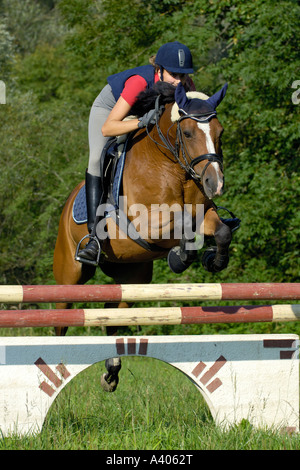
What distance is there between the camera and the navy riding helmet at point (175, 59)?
387 cm

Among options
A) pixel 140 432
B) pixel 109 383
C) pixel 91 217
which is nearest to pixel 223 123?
pixel 91 217

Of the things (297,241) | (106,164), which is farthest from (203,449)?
(297,241)

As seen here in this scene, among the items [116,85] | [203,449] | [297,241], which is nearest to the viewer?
[203,449]

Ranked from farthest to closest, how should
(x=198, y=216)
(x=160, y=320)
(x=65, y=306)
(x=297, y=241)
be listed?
(x=297, y=241)
(x=65, y=306)
(x=198, y=216)
(x=160, y=320)

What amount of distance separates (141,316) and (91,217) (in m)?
1.27

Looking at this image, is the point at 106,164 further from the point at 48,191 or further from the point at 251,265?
the point at 48,191

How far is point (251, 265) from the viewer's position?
10.3m

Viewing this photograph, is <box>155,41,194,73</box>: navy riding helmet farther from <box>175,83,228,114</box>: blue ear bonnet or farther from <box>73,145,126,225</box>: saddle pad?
<box>73,145,126,225</box>: saddle pad

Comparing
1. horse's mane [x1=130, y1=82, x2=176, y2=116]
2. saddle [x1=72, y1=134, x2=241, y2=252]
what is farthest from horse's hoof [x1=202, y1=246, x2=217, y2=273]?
horse's mane [x1=130, y1=82, x2=176, y2=116]

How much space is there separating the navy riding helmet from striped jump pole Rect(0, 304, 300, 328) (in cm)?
148

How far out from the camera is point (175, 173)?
3.93 meters

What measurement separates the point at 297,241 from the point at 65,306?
580 cm

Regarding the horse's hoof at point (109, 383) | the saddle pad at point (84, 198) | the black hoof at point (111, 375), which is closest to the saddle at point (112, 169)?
the saddle pad at point (84, 198)

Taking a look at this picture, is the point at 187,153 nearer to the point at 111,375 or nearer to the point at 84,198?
the point at 84,198
